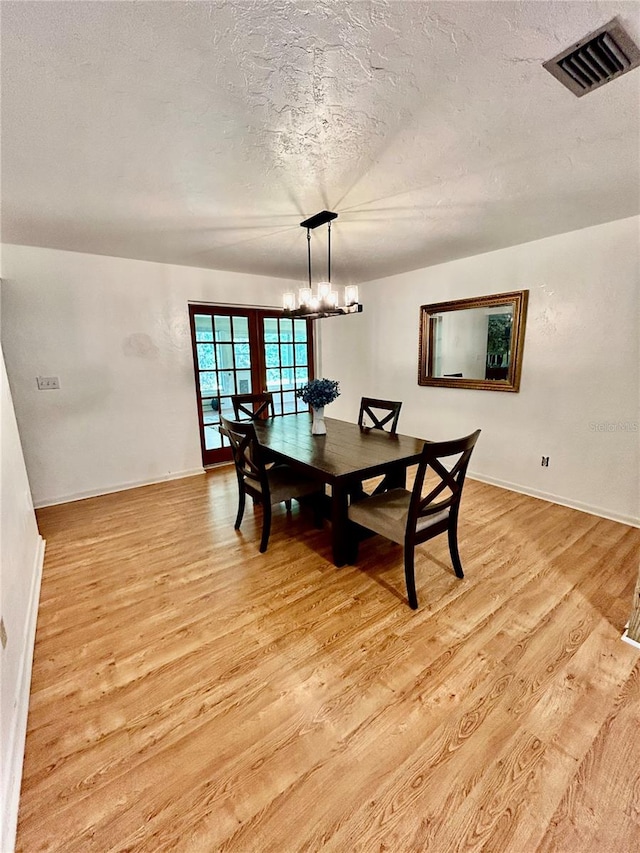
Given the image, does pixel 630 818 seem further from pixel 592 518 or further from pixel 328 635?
pixel 592 518

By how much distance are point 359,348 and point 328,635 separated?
13.4 ft

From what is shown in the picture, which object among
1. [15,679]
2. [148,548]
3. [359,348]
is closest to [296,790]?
[15,679]

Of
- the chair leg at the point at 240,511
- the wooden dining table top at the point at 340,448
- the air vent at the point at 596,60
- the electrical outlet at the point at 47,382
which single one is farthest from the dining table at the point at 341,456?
the electrical outlet at the point at 47,382

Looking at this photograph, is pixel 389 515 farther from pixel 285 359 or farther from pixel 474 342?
pixel 285 359

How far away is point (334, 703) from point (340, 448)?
4.87 ft

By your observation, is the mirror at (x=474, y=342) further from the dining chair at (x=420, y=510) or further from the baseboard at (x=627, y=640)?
the baseboard at (x=627, y=640)

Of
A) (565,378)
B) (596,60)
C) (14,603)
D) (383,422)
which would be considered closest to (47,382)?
(14,603)

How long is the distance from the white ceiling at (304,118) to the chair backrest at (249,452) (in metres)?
1.49

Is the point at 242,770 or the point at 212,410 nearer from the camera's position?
the point at 242,770

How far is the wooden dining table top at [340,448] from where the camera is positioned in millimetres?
2145

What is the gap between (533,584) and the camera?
2.12 meters

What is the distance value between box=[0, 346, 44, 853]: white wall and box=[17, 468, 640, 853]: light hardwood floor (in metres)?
0.07

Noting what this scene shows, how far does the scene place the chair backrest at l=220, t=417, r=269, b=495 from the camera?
2.42 meters

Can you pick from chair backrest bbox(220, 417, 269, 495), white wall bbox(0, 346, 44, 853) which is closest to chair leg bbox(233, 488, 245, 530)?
chair backrest bbox(220, 417, 269, 495)
